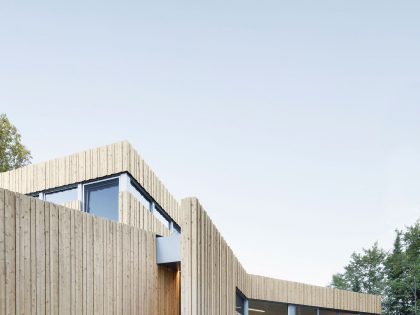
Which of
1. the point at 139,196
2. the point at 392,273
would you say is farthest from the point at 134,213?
the point at 392,273

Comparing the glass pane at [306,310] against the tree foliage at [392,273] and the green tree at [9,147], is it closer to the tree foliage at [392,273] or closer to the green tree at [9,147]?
the green tree at [9,147]

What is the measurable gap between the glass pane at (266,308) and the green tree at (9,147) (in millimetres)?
15368

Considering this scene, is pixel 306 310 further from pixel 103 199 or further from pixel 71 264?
pixel 71 264

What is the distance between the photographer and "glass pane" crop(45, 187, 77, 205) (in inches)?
434

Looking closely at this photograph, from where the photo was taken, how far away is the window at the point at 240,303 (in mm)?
9764

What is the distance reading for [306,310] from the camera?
1242 cm

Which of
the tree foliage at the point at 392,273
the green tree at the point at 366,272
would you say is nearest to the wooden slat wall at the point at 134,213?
the tree foliage at the point at 392,273

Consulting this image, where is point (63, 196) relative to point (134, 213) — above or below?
above

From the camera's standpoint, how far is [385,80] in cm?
2600

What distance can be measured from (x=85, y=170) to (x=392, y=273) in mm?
30298

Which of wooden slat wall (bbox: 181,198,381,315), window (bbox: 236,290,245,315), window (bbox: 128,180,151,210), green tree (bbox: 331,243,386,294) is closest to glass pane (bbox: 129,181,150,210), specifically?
window (bbox: 128,180,151,210)

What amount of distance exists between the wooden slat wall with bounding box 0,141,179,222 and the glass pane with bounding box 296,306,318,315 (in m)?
4.40

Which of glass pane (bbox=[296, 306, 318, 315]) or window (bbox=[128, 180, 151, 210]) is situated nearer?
window (bbox=[128, 180, 151, 210])

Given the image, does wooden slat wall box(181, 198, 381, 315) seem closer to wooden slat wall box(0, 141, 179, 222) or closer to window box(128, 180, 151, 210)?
window box(128, 180, 151, 210)
